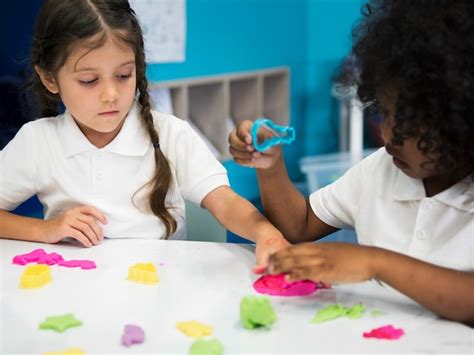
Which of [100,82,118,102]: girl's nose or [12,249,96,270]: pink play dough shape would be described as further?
[100,82,118,102]: girl's nose

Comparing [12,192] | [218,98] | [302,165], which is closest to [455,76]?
[12,192]

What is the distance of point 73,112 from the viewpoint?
4.11ft

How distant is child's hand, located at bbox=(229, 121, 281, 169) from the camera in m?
1.02

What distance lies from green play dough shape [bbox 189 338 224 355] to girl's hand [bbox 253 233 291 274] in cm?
25

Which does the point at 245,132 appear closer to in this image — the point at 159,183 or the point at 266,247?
the point at 266,247

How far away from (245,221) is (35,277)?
0.39 m

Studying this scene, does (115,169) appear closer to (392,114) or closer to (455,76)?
(392,114)

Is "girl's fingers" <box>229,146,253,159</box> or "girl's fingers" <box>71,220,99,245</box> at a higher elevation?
"girl's fingers" <box>229,146,253,159</box>

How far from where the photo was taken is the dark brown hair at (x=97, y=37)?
119cm

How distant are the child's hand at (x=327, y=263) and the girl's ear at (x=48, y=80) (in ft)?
2.15

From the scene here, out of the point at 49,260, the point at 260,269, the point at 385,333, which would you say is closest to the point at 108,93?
the point at 49,260

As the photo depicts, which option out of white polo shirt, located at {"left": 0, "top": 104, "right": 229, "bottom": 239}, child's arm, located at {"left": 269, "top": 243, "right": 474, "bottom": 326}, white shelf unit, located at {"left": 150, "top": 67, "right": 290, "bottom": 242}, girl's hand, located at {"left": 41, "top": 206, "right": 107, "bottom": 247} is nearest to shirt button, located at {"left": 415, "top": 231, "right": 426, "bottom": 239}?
child's arm, located at {"left": 269, "top": 243, "right": 474, "bottom": 326}

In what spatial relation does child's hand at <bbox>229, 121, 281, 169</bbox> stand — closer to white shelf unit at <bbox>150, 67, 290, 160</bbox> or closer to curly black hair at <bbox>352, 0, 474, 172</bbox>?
curly black hair at <bbox>352, 0, 474, 172</bbox>

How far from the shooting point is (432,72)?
87 cm
